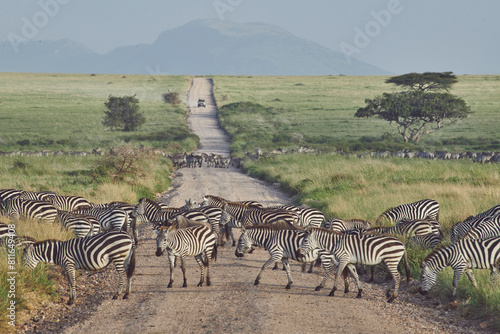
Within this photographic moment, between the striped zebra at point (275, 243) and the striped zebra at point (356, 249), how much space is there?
0.26 metres

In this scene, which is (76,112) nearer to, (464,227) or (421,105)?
(421,105)

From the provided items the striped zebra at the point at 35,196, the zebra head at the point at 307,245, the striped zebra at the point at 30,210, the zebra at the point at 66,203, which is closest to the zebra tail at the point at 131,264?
the zebra head at the point at 307,245

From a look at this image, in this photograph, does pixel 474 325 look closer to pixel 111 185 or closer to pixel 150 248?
pixel 150 248

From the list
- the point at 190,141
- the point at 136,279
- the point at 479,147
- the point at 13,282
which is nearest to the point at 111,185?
the point at 136,279

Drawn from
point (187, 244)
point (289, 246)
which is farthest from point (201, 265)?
point (289, 246)

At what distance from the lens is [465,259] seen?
10.5 metres

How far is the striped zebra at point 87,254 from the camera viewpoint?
1054 centimetres

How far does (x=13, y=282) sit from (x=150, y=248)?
530 centimetres

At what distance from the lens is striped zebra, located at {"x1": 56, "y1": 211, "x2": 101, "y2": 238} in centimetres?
1353

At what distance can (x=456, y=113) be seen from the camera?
5247 cm

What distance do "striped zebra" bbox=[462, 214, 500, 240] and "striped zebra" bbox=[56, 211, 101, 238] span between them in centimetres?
907

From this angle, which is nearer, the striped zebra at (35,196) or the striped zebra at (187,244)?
the striped zebra at (187,244)

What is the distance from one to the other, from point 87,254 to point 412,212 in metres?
9.79

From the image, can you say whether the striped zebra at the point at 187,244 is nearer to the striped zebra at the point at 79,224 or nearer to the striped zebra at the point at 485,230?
the striped zebra at the point at 79,224
